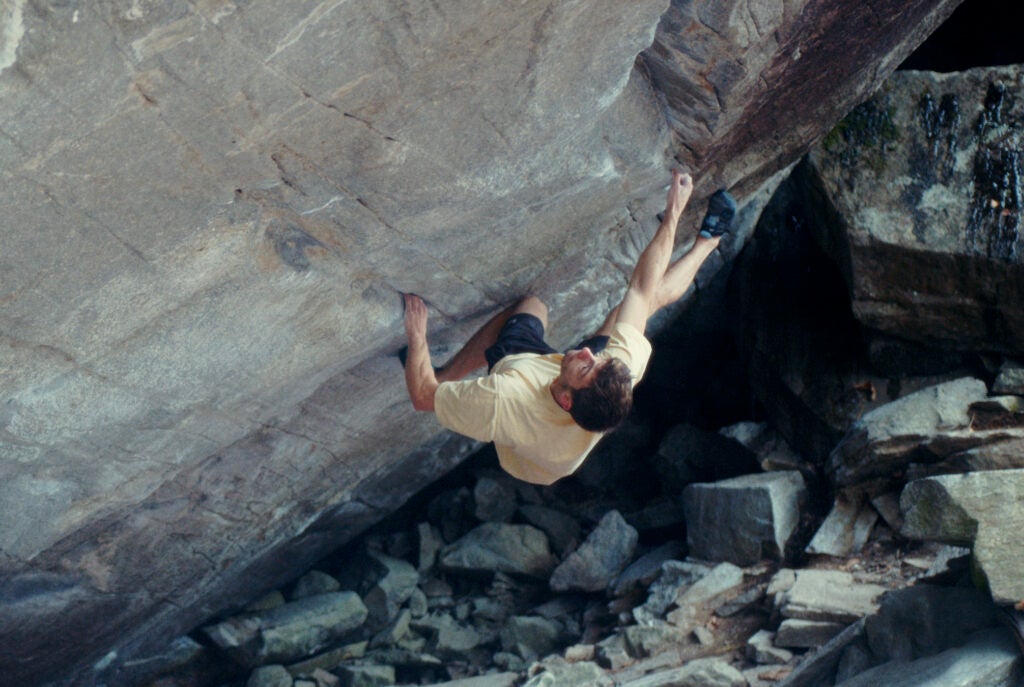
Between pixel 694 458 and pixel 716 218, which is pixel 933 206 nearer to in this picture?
pixel 716 218

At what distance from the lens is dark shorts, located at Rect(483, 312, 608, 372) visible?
5035 mm

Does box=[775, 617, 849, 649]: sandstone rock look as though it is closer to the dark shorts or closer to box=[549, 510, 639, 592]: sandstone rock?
box=[549, 510, 639, 592]: sandstone rock

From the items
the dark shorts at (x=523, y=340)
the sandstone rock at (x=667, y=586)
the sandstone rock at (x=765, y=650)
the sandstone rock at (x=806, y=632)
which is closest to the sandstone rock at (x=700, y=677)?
the sandstone rock at (x=765, y=650)

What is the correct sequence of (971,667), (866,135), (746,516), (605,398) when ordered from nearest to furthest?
(605,398) → (971,667) → (866,135) → (746,516)

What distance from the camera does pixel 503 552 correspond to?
7609mm

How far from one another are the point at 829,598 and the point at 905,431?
1116 millimetres

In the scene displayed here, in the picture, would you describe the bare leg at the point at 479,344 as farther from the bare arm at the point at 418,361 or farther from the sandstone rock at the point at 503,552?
the sandstone rock at the point at 503,552

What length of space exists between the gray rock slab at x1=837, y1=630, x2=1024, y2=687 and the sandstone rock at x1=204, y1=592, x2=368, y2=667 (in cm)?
378

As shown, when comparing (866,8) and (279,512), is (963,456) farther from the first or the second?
(279,512)

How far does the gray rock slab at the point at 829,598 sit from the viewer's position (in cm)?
566

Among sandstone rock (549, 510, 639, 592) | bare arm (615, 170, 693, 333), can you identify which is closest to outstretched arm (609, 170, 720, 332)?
bare arm (615, 170, 693, 333)

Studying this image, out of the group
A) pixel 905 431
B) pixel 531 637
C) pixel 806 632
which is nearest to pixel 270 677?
pixel 531 637

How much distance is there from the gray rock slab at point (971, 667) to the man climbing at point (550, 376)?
5.70ft

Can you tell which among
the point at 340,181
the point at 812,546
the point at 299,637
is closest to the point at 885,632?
the point at 812,546
